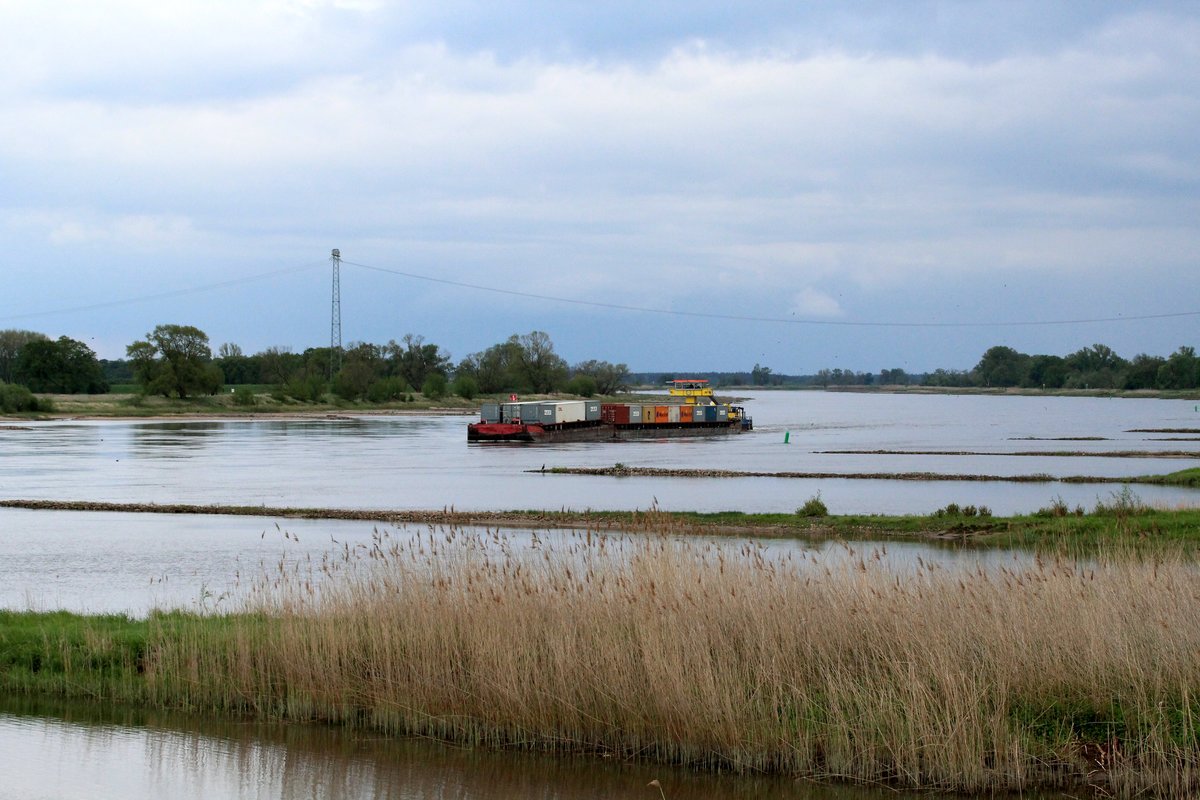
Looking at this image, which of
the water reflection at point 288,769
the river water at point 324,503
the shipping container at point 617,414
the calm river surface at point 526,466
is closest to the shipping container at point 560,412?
the shipping container at point 617,414

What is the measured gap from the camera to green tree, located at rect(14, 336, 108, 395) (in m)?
150

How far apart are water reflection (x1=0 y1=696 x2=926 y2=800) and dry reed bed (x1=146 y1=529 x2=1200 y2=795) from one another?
286mm

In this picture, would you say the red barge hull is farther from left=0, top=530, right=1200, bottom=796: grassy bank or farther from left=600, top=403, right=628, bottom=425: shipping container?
left=0, top=530, right=1200, bottom=796: grassy bank

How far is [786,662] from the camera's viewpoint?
446 inches

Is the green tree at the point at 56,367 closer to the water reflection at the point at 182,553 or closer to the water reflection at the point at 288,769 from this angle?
the water reflection at the point at 182,553

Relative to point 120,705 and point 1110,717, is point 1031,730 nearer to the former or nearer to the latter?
point 1110,717

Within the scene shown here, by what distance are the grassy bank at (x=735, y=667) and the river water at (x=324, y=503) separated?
0.42 meters

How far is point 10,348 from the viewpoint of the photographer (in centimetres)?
17725

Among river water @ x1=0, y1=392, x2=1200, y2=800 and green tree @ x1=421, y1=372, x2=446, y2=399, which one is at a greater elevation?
green tree @ x1=421, y1=372, x2=446, y2=399

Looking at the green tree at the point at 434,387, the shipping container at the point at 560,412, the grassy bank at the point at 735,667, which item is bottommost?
the grassy bank at the point at 735,667

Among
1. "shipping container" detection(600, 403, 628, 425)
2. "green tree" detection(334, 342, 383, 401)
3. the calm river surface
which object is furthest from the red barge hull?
"green tree" detection(334, 342, 383, 401)

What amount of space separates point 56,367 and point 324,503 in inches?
5069

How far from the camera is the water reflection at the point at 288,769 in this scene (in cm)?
1052

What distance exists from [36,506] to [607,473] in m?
25.8
